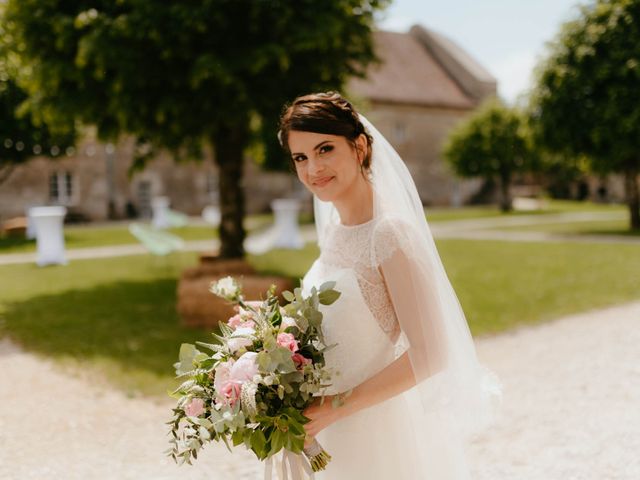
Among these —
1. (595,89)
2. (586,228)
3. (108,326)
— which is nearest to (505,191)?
(586,228)

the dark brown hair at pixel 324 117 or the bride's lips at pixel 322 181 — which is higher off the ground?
the dark brown hair at pixel 324 117

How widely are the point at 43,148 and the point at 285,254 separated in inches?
443

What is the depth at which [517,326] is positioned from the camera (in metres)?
8.32

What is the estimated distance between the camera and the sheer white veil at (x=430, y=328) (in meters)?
1.98

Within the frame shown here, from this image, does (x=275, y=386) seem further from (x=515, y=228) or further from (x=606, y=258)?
(x=515, y=228)

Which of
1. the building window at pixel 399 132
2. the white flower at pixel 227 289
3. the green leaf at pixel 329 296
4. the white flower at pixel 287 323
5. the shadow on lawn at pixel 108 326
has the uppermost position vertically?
the building window at pixel 399 132

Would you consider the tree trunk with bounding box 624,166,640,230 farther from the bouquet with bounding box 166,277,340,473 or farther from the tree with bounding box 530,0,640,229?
the bouquet with bounding box 166,277,340,473

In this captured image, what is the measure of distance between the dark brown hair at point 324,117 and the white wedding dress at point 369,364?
0.36m

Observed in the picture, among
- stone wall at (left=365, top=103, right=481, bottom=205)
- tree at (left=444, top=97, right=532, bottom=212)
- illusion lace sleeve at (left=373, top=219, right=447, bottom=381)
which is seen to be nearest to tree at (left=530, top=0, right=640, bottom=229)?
tree at (left=444, top=97, right=532, bottom=212)

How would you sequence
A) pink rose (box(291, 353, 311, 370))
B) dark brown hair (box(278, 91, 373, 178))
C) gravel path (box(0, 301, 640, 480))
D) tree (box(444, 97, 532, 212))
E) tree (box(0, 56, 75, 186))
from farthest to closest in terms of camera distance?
tree (box(444, 97, 532, 212)) → tree (box(0, 56, 75, 186)) → gravel path (box(0, 301, 640, 480)) → dark brown hair (box(278, 91, 373, 178)) → pink rose (box(291, 353, 311, 370))

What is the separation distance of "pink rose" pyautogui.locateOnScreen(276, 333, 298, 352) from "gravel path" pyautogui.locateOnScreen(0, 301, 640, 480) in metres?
2.49

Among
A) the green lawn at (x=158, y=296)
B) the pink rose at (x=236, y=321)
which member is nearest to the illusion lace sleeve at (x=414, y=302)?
the pink rose at (x=236, y=321)

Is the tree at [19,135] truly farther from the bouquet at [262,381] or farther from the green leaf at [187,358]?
the bouquet at [262,381]

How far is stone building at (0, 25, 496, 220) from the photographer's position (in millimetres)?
30047
